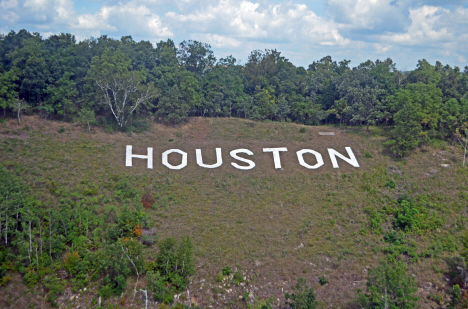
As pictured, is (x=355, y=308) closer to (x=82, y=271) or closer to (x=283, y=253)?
(x=283, y=253)

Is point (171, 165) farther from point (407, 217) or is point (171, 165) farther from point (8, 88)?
point (407, 217)

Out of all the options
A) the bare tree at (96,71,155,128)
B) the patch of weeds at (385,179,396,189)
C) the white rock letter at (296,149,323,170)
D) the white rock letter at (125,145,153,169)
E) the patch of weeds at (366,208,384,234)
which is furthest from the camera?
the bare tree at (96,71,155,128)

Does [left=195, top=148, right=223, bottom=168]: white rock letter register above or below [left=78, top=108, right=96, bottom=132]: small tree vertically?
below

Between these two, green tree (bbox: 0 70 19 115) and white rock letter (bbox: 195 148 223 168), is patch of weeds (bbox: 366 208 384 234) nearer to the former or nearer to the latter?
white rock letter (bbox: 195 148 223 168)

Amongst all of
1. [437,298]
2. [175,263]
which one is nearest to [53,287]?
[175,263]

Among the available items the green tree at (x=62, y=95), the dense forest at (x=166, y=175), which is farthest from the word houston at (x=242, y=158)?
the green tree at (x=62, y=95)

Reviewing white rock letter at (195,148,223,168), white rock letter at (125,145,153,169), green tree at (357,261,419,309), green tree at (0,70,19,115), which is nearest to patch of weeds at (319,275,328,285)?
green tree at (357,261,419,309)

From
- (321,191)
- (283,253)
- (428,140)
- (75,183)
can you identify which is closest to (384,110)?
(428,140)
